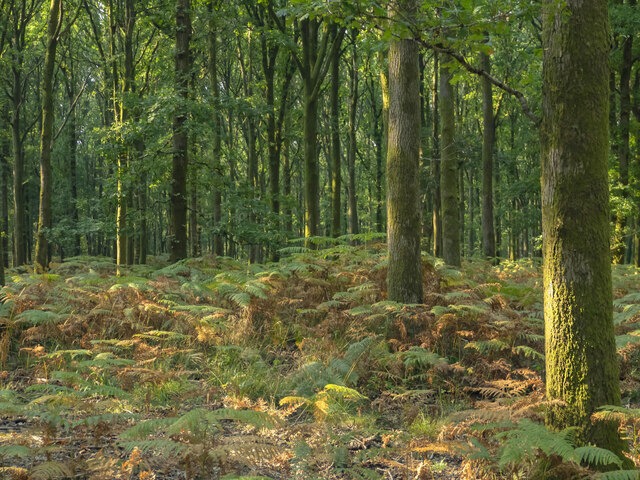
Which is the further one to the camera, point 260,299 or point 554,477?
point 260,299

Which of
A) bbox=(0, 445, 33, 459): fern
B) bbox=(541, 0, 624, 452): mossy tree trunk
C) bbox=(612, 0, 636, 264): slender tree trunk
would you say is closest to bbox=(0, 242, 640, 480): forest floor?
bbox=(0, 445, 33, 459): fern

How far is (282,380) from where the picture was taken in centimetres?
526

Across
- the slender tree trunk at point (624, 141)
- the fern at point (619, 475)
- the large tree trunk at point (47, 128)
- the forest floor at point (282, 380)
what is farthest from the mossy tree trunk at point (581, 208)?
the slender tree trunk at point (624, 141)

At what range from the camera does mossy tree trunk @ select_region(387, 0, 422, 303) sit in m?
6.73

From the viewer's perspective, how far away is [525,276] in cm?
1372

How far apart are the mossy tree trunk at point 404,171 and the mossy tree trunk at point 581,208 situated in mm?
3457

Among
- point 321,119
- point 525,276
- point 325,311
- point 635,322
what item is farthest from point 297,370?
point 321,119

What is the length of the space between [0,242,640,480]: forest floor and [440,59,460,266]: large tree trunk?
7.12 ft

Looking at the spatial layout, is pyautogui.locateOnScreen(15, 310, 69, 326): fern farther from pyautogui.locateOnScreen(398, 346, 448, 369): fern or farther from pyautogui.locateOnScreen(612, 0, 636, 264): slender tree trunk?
pyautogui.locateOnScreen(612, 0, 636, 264): slender tree trunk

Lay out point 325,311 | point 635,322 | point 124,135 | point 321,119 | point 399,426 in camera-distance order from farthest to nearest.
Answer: point 321,119 < point 124,135 < point 325,311 < point 635,322 < point 399,426

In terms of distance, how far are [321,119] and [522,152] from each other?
40.4 ft

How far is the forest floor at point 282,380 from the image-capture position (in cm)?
327

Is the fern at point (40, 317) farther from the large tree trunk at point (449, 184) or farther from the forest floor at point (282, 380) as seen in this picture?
the large tree trunk at point (449, 184)

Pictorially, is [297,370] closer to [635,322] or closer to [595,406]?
[595,406]
